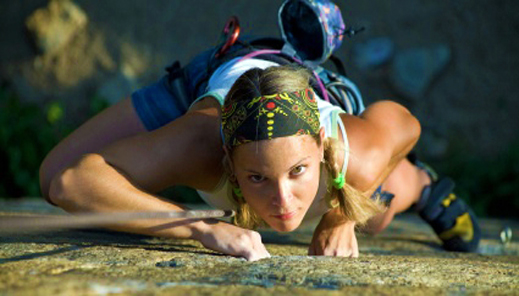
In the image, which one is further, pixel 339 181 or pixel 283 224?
pixel 339 181

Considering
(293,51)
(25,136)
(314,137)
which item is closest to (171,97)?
(293,51)

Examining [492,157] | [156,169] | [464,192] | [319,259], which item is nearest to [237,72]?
[156,169]

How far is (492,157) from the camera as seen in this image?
514cm

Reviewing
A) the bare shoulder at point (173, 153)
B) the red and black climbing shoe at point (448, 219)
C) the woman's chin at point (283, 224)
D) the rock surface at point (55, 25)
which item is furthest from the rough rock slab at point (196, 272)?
the rock surface at point (55, 25)

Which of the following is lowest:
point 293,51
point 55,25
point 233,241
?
point 233,241

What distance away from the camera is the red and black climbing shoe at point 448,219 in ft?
10.4

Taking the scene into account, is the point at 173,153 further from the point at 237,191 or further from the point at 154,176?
the point at 237,191

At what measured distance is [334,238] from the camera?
7.74 feet

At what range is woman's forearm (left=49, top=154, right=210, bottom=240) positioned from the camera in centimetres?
212

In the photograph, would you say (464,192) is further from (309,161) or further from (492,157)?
(309,161)

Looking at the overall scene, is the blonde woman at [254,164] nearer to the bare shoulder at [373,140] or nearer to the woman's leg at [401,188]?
the bare shoulder at [373,140]

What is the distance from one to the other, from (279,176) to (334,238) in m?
0.47

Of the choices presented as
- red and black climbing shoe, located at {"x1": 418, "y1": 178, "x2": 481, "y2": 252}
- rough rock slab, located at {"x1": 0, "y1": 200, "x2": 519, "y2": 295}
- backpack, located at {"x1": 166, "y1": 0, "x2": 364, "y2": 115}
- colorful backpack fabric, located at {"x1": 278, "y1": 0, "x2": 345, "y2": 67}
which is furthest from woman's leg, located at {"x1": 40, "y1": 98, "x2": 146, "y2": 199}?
red and black climbing shoe, located at {"x1": 418, "y1": 178, "x2": 481, "y2": 252}

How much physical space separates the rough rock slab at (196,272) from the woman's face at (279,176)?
150 mm
